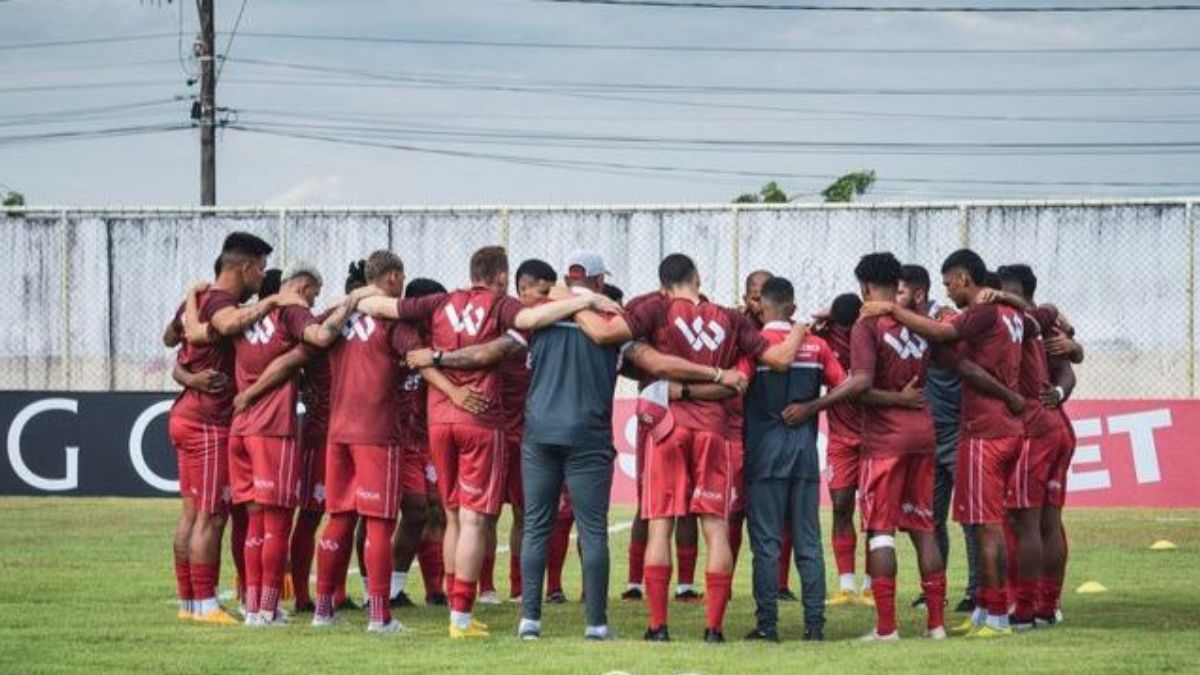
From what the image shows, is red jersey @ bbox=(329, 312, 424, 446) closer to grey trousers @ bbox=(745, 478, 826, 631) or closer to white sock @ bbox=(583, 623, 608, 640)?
white sock @ bbox=(583, 623, 608, 640)

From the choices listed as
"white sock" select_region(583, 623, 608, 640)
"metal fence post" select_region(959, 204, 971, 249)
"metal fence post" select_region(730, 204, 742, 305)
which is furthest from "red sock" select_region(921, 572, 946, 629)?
"metal fence post" select_region(730, 204, 742, 305)

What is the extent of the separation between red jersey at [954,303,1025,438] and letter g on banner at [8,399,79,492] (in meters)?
15.3

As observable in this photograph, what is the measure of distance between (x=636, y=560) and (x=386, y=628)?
3342 mm

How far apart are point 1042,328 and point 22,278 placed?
1804 centimetres

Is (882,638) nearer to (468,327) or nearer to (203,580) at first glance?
(468,327)

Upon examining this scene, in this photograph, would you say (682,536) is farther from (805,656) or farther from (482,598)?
(805,656)

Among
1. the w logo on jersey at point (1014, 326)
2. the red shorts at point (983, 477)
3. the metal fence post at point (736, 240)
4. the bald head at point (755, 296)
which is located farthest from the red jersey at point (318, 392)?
the metal fence post at point (736, 240)

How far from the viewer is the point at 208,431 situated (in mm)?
14828

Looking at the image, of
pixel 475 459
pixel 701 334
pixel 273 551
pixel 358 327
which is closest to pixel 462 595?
pixel 475 459

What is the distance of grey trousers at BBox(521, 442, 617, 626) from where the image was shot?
44.3 feet

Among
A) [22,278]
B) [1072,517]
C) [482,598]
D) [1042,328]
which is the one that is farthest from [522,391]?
[22,278]

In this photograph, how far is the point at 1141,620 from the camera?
598 inches

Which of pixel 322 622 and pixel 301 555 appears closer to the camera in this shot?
pixel 322 622

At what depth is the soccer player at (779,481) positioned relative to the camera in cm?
1383
